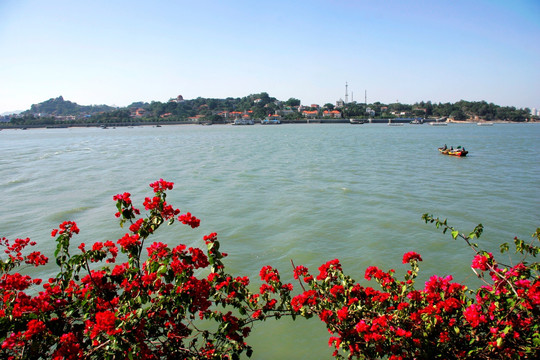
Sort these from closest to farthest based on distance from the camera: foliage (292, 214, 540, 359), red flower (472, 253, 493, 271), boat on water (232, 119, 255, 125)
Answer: foliage (292, 214, 540, 359)
red flower (472, 253, 493, 271)
boat on water (232, 119, 255, 125)

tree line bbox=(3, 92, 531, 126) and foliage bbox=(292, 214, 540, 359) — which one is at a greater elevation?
tree line bbox=(3, 92, 531, 126)

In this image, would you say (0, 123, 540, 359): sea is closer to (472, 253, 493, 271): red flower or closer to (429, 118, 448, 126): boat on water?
(472, 253, 493, 271): red flower

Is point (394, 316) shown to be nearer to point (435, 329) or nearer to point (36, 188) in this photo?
point (435, 329)

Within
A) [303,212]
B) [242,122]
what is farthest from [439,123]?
[303,212]

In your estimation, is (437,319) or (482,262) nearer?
(437,319)

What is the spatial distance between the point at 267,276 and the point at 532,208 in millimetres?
12319

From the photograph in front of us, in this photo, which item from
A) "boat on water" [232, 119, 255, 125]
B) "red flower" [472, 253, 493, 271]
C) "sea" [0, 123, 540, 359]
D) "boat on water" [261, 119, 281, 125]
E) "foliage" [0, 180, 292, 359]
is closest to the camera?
"foliage" [0, 180, 292, 359]

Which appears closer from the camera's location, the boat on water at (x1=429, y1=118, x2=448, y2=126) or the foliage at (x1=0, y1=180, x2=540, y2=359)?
the foliage at (x1=0, y1=180, x2=540, y2=359)

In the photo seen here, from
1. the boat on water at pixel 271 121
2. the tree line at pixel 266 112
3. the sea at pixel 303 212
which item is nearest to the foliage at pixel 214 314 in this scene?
the sea at pixel 303 212

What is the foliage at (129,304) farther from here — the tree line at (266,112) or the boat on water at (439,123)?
the tree line at (266,112)

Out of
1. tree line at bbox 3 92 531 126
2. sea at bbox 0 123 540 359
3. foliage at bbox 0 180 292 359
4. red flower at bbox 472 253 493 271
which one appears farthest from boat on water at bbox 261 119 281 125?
red flower at bbox 472 253 493 271

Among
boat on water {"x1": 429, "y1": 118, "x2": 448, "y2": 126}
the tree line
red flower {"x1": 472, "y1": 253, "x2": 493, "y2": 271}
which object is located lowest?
red flower {"x1": 472, "y1": 253, "x2": 493, "y2": 271}

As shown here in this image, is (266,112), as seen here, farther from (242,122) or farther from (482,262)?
(482,262)

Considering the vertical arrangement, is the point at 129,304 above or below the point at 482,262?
below
